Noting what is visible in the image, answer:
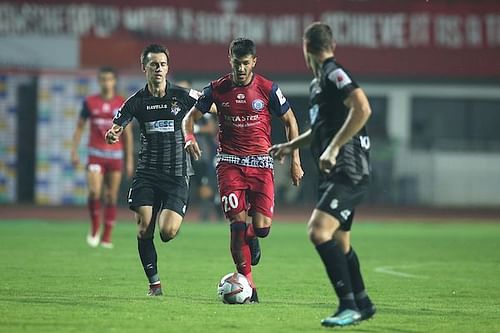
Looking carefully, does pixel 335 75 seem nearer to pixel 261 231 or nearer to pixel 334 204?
pixel 334 204

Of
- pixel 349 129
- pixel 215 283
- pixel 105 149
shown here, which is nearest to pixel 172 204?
pixel 215 283

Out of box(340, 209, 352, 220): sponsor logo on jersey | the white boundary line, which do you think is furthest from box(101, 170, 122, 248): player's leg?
box(340, 209, 352, 220): sponsor logo on jersey

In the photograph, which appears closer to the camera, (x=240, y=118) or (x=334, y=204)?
(x=334, y=204)

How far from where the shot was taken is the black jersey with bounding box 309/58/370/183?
9.21m

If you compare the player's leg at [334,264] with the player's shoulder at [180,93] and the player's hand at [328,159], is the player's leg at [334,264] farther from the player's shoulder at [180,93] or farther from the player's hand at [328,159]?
the player's shoulder at [180,93]

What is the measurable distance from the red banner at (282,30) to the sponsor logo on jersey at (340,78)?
23.9 meters

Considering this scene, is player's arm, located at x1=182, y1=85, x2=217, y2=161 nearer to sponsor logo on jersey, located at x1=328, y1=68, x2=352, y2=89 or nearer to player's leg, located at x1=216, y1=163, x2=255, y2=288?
player's leg, located at x1=216, y1=163, x2=255, y2=288

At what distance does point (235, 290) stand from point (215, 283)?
2.32m

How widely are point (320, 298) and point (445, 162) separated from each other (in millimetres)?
24143

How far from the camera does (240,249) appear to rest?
11344 millimetres

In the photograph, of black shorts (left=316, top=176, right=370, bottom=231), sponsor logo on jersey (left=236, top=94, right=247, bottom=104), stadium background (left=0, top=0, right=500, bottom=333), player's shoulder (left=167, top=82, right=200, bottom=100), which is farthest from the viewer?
stadium background (left=0, top=0, right=500, bottom=333)

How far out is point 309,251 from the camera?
1875cm

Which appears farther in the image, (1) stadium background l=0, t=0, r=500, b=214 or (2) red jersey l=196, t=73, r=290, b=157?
(1) stadium background l=0, t=0, r=500, b=214

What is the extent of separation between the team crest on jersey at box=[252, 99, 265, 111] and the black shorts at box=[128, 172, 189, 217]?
45.2 inches
